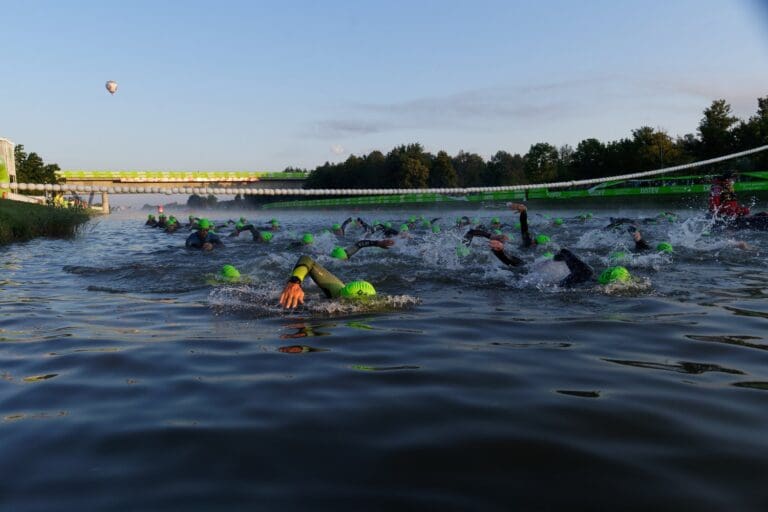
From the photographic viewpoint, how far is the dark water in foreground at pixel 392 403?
2.66 metres

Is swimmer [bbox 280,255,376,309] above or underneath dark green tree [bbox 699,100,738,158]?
underneath

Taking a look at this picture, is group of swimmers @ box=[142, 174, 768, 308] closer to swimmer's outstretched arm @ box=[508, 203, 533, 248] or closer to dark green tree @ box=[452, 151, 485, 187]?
swimmer's outstretched arm @ box=[508, 203, 533, 248]

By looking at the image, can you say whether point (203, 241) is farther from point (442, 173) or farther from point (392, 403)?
point (442, 173)

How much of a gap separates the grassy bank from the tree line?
46.1 m

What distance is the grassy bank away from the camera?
64.3ft

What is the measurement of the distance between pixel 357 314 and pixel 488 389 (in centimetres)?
321

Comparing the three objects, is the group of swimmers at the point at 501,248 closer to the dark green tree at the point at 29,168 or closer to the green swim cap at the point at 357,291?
the green swim cap at the point at 357,291

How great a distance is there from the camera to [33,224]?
2181cm

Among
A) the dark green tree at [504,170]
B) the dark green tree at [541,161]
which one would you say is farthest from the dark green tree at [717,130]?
the dark green tree at [504,170]

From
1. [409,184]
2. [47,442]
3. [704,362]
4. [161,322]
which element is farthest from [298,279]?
[409,184]

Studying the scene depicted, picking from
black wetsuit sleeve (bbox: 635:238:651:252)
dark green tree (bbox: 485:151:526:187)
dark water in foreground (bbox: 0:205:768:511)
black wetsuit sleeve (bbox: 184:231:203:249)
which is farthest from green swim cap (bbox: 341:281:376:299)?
dark green tree (bbox: 485:151:526:187)

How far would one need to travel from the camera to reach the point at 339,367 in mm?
4723

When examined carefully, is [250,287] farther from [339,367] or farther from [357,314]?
[339,367]

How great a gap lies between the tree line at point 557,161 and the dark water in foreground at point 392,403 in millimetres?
46604
